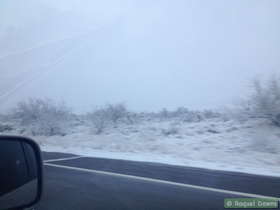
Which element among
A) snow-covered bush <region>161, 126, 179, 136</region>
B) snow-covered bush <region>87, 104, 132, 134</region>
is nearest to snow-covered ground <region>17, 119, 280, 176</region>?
snow-covered bush <region>161, 126, 179, 136</region>

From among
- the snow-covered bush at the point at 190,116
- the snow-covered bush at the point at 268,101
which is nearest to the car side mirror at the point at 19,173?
the snow-covered bush at the point at 268,101

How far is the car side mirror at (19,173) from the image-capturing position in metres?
2.52

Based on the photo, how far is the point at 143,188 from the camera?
6.26 m

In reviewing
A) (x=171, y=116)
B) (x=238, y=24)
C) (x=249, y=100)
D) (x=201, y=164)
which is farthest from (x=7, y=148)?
(x=238, y=24)

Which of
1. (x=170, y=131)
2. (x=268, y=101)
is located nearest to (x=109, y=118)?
(x=170, y=131)

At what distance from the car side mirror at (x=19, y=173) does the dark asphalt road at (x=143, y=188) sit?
248 cm

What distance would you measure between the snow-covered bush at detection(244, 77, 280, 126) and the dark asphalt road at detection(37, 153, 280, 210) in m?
7.16

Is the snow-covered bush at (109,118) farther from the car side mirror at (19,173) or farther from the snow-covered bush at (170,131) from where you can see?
the car side mirror at (19,173)

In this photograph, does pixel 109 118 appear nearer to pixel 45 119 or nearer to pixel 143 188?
pixel 45 119

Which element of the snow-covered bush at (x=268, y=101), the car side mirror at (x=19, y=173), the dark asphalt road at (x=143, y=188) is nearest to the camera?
the car side mirror at (x=19, y=173)

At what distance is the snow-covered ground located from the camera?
954cm

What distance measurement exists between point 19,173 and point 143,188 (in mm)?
3875

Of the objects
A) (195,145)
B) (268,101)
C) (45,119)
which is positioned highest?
(268,101)

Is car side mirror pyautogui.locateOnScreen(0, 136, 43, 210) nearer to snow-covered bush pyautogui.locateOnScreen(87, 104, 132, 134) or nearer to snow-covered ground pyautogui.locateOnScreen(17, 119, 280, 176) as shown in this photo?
snow-covered ground pyautogui.locateOnScreen(17, 119, 280, 176)
